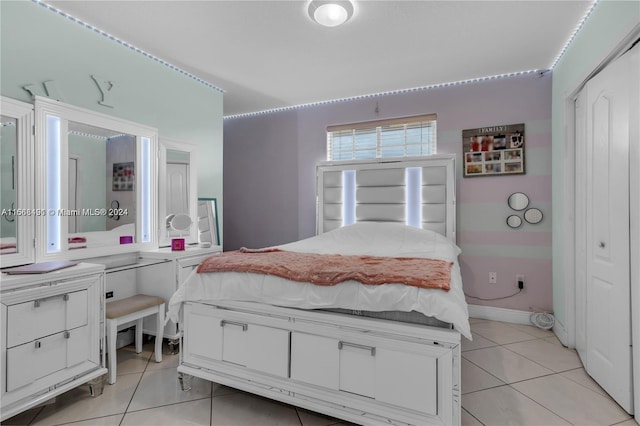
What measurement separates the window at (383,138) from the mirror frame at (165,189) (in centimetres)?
182

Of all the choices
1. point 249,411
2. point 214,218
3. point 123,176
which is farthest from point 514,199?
point 123,176

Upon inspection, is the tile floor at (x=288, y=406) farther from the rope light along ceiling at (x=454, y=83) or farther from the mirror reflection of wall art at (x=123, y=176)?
the rope light along ceiling at (x=454, y=83)

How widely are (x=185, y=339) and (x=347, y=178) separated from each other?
2697 mm

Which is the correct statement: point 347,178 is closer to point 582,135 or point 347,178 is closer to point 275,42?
point 275,42

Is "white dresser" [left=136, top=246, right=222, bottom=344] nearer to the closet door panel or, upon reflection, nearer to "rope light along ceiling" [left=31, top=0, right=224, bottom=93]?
"rope light along ceiling" [left=31, top=0, right=224, bottom=93]

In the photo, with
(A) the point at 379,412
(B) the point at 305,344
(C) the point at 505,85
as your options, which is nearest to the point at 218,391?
(B) the point at 305,344

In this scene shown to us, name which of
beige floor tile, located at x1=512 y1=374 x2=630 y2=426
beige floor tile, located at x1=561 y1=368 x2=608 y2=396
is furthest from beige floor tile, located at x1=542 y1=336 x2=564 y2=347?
beige floor tile, located at x1=512 y1=374 x2=630 y2=426

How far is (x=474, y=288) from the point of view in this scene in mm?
3680

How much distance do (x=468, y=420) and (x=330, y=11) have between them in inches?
114

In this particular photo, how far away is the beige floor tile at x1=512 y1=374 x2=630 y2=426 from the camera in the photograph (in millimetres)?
1887

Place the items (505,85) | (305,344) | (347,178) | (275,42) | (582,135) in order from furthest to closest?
(347,178) < (505,85) < (275,42) < (582,135) < (305,344)

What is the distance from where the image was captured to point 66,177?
241cm

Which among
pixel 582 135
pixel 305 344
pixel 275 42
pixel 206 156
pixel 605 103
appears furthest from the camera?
pixel 206 156

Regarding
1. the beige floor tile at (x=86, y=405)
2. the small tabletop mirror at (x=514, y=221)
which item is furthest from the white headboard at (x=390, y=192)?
the beige floor tile at (x=86, y=405)
